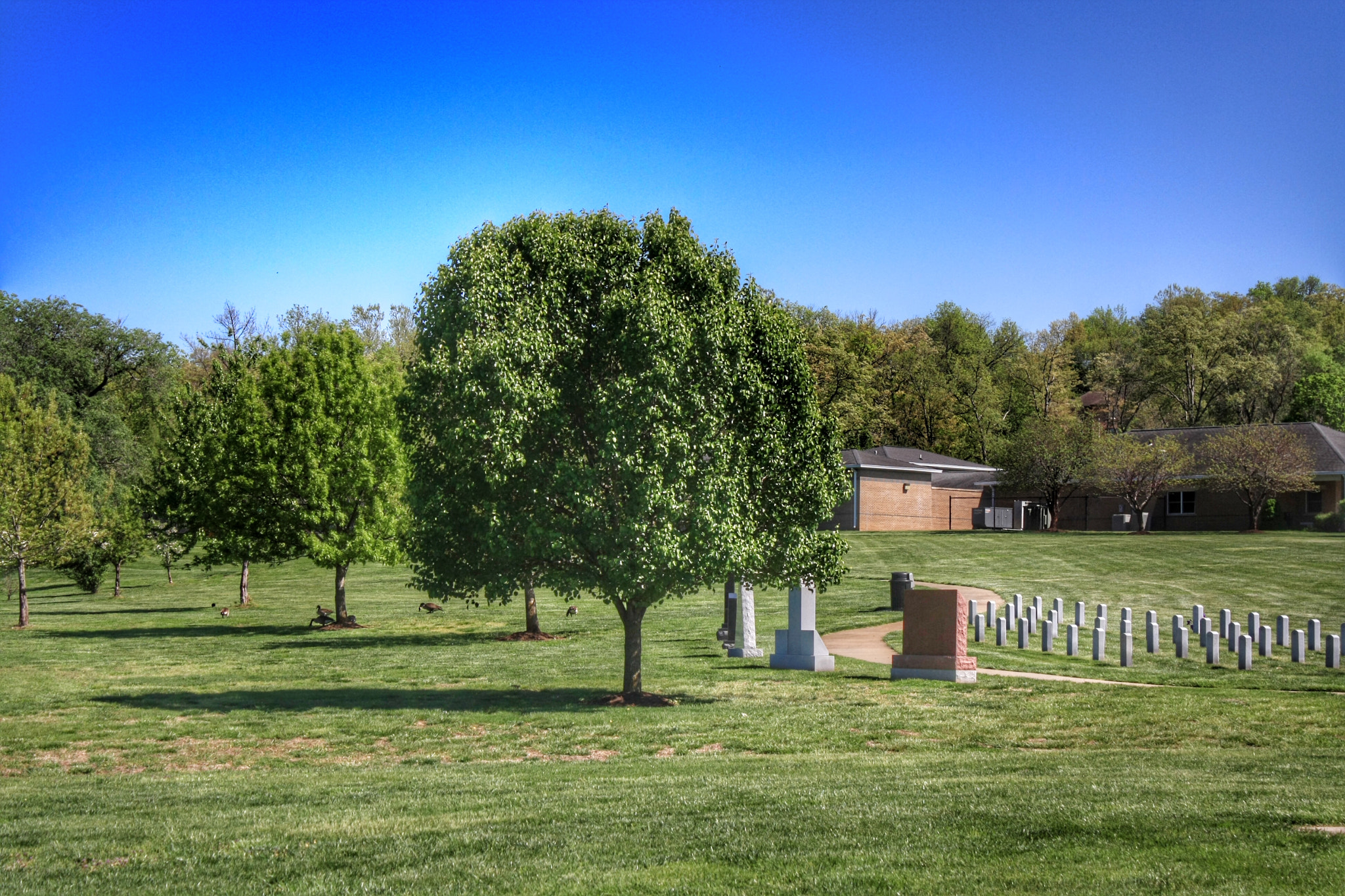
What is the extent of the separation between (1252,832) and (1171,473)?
59.3 metres

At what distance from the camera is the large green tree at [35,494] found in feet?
119

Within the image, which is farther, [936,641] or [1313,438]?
[1313,438]

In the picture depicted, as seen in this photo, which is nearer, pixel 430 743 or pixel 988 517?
pixel 430 743

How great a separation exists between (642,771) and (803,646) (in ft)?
33.3

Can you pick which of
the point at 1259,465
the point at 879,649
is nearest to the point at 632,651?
the point at 879,649

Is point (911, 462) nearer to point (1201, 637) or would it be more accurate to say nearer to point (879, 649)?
point (1201, 637)

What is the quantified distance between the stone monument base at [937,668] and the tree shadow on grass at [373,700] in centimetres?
560

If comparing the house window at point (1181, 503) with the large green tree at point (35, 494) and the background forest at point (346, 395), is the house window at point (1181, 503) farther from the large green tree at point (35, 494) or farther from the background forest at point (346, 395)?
the large green tree at point (35, 494)

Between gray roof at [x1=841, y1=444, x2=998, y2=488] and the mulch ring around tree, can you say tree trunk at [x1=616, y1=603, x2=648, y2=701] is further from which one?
gray roof at [x1=841, y1=444, x2=998, y2=488]

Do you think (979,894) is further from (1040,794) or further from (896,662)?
(896,662)

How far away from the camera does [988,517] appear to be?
7194cm

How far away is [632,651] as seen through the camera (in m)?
19.8

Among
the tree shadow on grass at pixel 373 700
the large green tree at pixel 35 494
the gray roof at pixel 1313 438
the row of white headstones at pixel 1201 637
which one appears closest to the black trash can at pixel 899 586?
the row of white headstones at pixel 1201 637

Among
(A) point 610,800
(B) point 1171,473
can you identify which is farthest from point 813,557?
(B) point 1171,473
